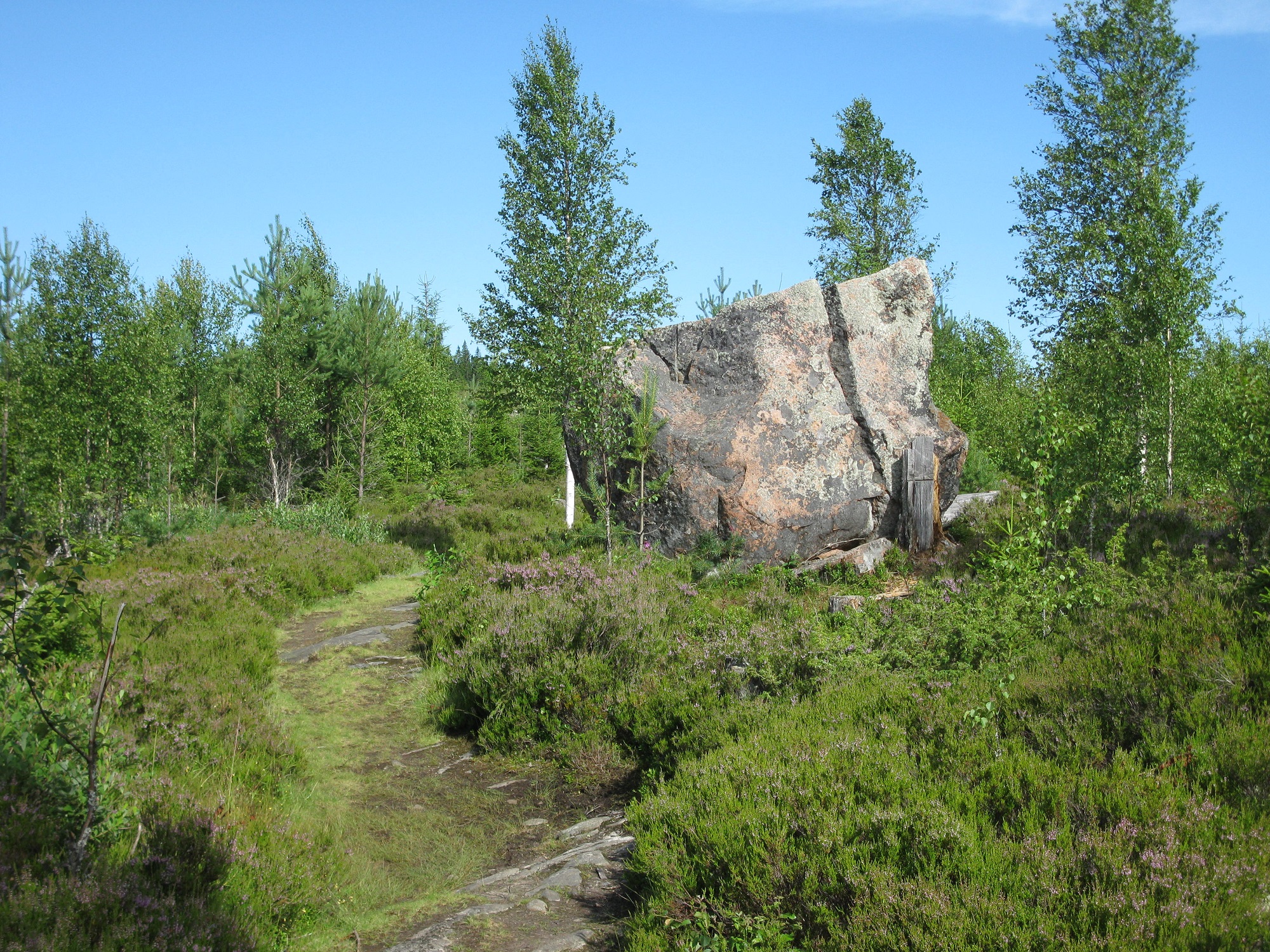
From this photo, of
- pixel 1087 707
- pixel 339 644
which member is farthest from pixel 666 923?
pixel 339 644

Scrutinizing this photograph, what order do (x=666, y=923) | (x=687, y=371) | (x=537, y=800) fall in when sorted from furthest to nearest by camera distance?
(x=687, y=371), (x=537, y=800), (x=666, y=923)

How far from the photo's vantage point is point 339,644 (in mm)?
9148

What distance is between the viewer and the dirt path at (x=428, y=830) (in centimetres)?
384

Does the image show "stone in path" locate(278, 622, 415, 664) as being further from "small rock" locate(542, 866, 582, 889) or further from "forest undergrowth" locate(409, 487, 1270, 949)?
"small rock" locate(542, 866, 582, 889)

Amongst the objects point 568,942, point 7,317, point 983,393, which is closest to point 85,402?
point 7,317

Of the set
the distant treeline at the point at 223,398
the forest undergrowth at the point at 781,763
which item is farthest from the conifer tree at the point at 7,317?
the forest undergrowth at the point at 781,763

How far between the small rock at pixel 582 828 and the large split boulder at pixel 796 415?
6.69m

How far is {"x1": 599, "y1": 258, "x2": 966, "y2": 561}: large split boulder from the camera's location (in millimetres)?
11758

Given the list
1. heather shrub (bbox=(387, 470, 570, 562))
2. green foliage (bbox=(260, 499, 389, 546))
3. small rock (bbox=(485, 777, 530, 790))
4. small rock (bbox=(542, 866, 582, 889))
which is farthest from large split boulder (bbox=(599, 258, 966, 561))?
small rock (bbox=(542, 866, 582, 889))

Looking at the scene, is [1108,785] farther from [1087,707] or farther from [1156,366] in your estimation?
[1156,366]

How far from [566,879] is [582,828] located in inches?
32.8

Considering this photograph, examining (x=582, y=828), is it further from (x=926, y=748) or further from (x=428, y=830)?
(x=926, y=748)

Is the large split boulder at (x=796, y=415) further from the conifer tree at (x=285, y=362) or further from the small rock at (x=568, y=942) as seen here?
the conifer tree at (x=285, y=362)

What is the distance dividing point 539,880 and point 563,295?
14465mm
